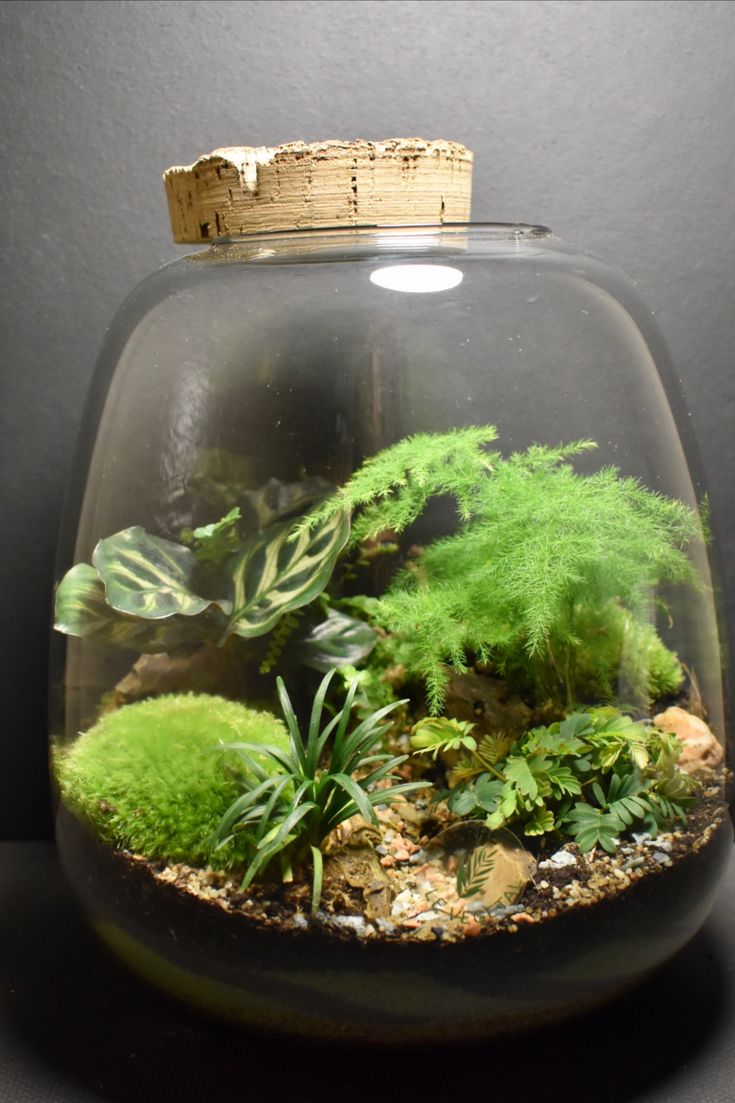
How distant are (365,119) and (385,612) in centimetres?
89

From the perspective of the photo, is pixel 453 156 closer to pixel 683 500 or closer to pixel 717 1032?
pixel 683 500

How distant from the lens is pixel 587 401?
4.35 ft

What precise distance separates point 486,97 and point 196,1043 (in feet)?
4.77

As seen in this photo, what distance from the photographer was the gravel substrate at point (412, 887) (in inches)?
44.2

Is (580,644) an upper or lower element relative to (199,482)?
lower

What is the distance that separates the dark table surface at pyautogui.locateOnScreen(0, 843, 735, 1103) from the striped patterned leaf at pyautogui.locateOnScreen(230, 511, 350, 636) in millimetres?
484

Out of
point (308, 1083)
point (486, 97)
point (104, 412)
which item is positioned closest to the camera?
point (308, 1083)

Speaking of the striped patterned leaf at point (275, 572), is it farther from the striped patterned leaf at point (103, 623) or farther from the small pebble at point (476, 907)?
the small pebble at point (476, 907)

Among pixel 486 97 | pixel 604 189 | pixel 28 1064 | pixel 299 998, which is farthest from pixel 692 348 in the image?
pixel 28 1064

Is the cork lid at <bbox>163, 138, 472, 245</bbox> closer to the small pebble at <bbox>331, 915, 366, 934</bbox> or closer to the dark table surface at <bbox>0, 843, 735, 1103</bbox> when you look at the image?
the small pebble at <bbox>331, 915, 366, 934</bbox>

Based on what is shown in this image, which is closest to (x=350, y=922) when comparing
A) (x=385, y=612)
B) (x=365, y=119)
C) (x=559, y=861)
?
(x=559, y=861)

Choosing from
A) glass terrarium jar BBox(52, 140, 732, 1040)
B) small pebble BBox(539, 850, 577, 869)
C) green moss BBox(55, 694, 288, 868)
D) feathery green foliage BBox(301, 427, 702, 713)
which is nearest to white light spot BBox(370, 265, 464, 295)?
glass terrarium jar BBox(52, 140, 732, 1040)

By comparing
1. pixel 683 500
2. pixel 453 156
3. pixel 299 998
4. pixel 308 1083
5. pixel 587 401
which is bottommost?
pixel 308 1083

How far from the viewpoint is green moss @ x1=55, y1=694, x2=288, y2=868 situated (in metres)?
1.18
